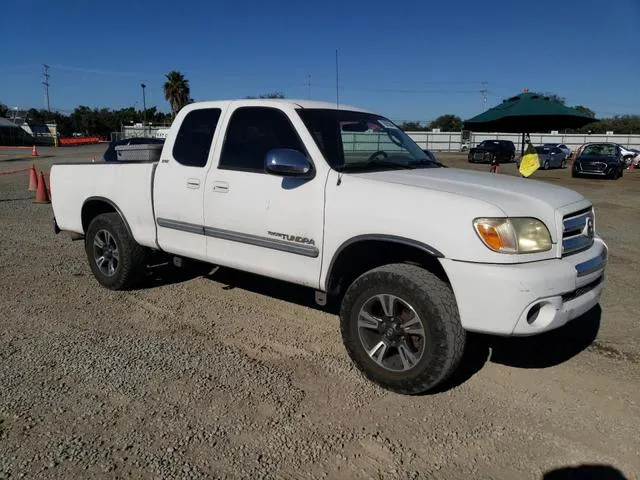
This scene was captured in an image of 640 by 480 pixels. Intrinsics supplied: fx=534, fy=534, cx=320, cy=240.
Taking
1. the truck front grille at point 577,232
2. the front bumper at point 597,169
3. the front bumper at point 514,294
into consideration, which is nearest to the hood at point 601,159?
the front bumper at point 597,169

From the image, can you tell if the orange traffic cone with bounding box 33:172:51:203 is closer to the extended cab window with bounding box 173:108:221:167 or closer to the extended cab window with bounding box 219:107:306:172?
the extended cab window with bounding box 173:108:221:167

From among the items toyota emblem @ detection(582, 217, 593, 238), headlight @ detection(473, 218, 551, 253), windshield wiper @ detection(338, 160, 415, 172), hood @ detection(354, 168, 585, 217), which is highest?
windshield wiper @ detection(338, 160, 415, 172)

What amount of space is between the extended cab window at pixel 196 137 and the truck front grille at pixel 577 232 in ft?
9.58

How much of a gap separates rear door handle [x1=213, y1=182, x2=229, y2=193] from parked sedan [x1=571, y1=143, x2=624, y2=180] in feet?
81.4

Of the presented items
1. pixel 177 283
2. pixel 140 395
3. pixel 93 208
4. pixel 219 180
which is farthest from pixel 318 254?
A: pixel 93 208

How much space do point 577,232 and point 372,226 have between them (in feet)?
4.65

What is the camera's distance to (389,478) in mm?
2744

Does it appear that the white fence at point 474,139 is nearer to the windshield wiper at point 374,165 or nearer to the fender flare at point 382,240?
the windshield wiper at point 374,165

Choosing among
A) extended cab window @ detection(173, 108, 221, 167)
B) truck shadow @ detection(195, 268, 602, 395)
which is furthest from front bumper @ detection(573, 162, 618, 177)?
extended cab window @ detection(173, 108, 221, 167)

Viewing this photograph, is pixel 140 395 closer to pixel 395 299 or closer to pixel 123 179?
pixel 395 299

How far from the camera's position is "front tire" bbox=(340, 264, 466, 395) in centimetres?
331

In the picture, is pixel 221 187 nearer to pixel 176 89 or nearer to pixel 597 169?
pixel 597 169

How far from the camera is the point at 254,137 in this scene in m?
4.45

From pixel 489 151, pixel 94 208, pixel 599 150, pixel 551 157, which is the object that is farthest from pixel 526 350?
pixel 489 151
